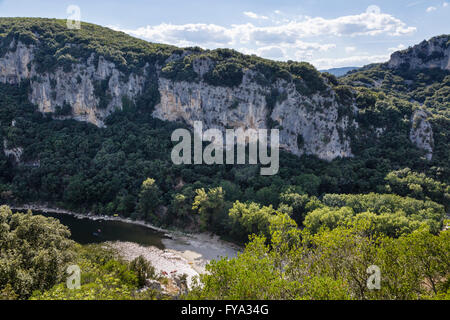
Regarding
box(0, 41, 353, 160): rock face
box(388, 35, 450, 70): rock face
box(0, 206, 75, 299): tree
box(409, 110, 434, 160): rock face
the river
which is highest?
box(388, 35, 450, 70): rock face

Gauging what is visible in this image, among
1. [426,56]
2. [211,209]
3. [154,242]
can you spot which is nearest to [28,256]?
[154,242]

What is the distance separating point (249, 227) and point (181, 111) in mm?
40432

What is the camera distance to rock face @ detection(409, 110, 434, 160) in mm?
56234

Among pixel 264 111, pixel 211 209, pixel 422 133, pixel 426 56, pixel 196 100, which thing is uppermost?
pixel 426 56

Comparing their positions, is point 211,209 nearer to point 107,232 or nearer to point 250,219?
point 250,219

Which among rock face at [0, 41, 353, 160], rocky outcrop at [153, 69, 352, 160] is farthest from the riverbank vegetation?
rock face at [0, 41, 353, 160]

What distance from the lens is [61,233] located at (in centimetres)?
2698

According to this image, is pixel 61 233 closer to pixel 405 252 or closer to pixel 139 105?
pixel 405 252

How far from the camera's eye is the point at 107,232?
45125 mm

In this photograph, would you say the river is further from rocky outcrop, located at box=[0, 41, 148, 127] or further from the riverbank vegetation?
rocky outcrop, located at box=[0, 41, 148, 127]

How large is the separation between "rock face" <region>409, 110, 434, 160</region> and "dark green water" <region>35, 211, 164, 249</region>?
177 feet

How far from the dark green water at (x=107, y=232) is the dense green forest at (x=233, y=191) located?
3.09 m

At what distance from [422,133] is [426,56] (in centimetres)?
6151

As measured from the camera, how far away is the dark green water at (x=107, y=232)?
42.8 m
